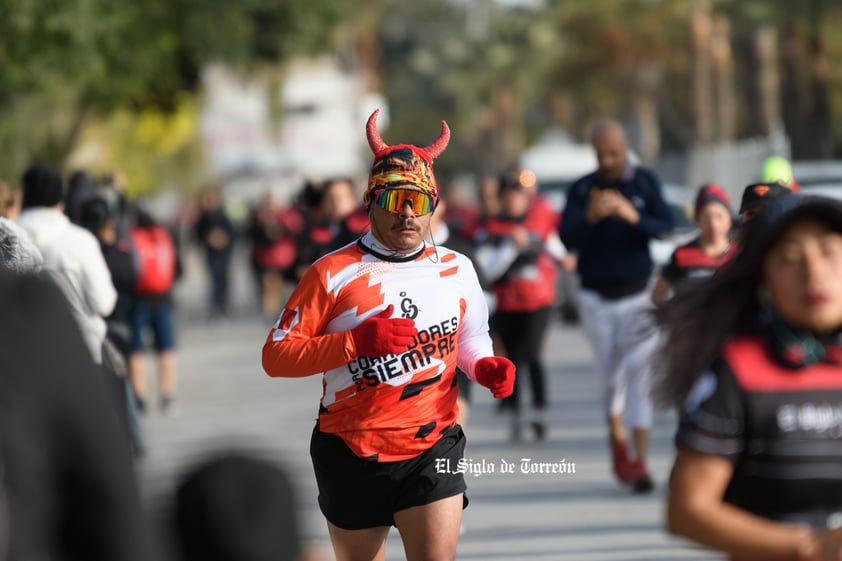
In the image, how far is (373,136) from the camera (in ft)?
19.0

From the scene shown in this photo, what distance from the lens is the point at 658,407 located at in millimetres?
3303

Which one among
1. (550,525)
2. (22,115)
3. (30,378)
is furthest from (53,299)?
(22,115)

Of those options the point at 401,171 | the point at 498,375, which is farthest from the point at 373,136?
the point at 498,375

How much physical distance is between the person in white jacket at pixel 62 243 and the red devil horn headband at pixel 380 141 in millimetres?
2538

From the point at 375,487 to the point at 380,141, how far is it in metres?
1.29

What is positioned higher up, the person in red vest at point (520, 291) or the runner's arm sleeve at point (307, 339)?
the runner's arm sleeve at point (307, 339)

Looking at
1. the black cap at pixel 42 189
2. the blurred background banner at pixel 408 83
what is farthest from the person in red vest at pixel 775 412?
the blurred background banner at pixel 408 83

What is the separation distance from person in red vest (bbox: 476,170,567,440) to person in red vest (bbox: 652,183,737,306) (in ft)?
9.65

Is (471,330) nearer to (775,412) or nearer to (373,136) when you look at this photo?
(373,136)

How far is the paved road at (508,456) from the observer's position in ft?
26.2

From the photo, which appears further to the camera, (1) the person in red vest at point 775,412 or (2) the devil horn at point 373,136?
(2) the devil horn at point 373,136

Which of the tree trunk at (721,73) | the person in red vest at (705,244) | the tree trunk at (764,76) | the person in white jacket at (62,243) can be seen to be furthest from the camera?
the tree trunk at (721,73)

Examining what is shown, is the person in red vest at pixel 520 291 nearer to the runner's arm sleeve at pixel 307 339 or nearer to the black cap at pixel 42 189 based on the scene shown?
the black cap at pixel 42 189

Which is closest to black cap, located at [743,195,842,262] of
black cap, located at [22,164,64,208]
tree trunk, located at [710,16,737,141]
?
black cap, located at [22,164,64,208]
